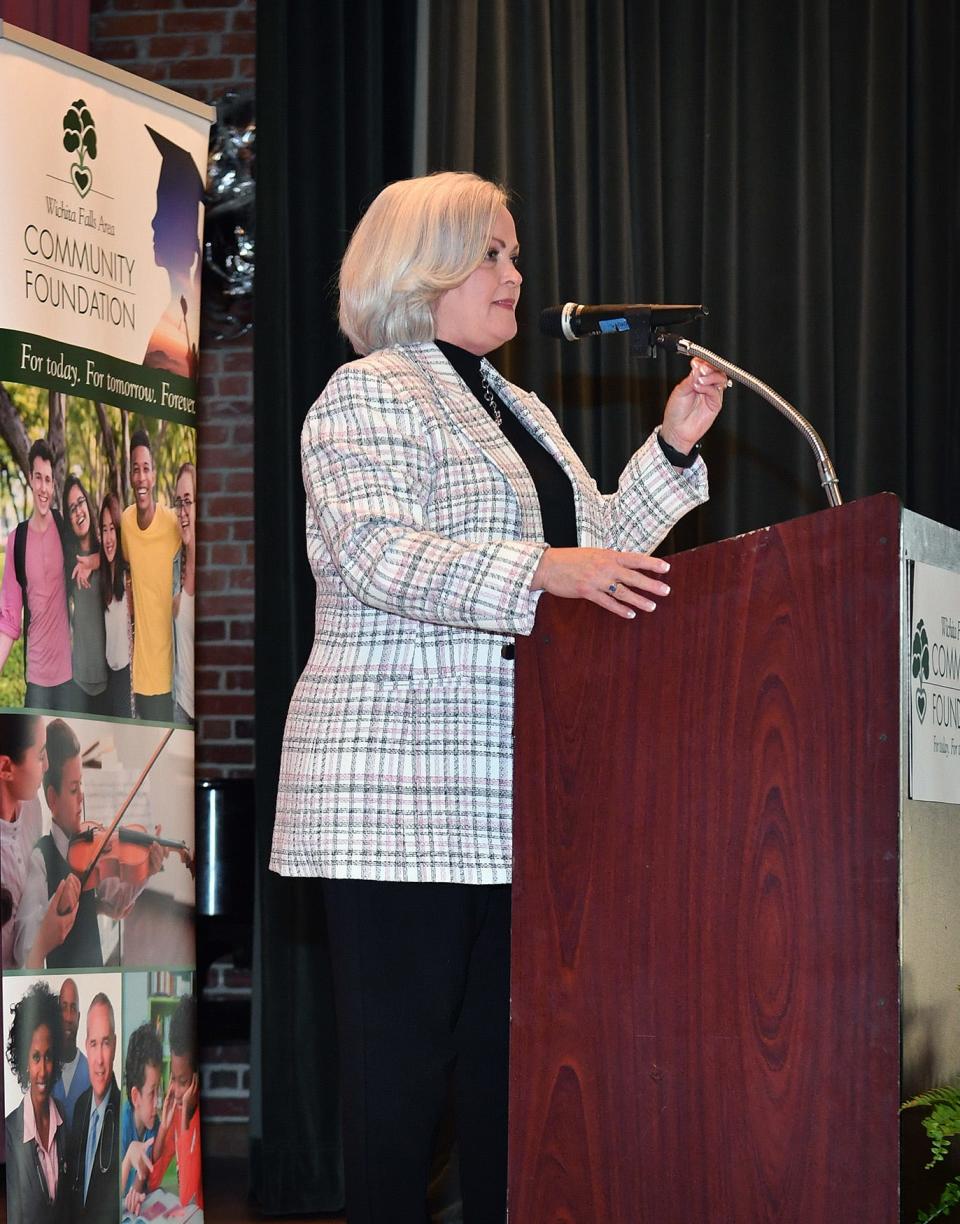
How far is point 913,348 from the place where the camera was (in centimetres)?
349

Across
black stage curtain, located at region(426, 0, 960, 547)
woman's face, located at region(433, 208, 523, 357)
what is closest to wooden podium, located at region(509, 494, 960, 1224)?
woman's face, located at region(433, 208, 523, 357)

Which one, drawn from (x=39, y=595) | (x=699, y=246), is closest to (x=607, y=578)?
(x=39, y=595)

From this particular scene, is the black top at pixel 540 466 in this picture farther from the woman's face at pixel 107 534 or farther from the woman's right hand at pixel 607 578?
the woman's face at pixel 107 534

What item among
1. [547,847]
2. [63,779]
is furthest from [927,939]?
[63,779]

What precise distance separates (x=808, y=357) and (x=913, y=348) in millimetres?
247

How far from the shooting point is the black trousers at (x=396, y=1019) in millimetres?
1833

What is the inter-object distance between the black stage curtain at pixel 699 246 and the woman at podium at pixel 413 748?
1.49 meters

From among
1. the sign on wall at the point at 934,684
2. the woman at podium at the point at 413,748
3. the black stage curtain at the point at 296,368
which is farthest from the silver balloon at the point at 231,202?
the sign on wall at the point at 934,684

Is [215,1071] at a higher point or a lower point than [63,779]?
lower

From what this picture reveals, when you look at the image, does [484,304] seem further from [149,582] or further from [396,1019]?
[149,582]

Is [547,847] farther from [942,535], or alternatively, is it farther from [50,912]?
[50,912]

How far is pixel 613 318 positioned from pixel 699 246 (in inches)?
66.4

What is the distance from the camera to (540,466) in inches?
82.0

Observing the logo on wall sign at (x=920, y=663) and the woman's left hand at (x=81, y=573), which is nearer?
the logo on wall sign at (x=920, y=663)
